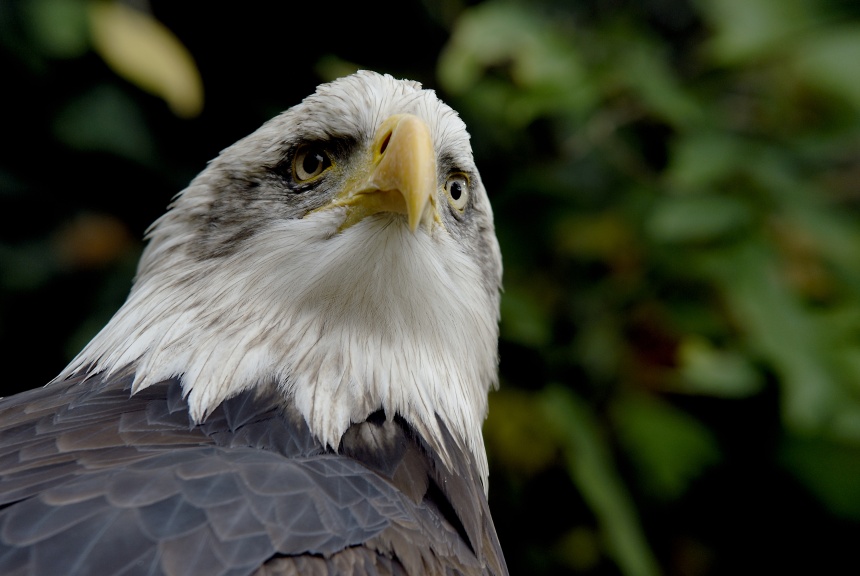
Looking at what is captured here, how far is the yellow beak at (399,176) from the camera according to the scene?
1814 millimetres

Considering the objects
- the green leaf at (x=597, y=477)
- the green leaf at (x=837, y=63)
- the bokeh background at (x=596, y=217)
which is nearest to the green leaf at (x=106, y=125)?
the bokeh background at (x=596, y=217)

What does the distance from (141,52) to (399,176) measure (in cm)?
224

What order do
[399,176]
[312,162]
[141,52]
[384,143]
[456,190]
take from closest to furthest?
[399,176]
[384,143]
[312,162]
[456,190]
[141,52]

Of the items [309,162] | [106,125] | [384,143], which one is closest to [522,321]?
[309,162]

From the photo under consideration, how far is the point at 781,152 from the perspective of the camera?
3643mm

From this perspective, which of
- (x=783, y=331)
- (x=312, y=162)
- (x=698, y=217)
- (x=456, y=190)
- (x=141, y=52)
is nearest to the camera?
(x=312, y=162)

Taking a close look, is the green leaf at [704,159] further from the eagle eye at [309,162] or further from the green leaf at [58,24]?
the green leaf at [58,24]

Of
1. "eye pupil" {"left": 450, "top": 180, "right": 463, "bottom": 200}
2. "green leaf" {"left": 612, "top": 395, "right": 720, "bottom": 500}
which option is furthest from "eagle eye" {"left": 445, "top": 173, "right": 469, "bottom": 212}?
"green leaf" {"left": 612, "top": 395, "right": 720, "bottom": 500}

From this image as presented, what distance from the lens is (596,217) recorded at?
391 cm

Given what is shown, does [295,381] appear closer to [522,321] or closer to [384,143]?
[384,143]

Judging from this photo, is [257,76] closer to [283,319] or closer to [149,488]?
[283,319]

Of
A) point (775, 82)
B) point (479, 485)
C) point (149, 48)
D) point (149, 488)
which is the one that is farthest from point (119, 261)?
point (775, 82)

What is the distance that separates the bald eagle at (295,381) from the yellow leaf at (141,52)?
1518mm

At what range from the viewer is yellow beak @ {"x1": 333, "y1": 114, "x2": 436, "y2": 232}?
1.81m
